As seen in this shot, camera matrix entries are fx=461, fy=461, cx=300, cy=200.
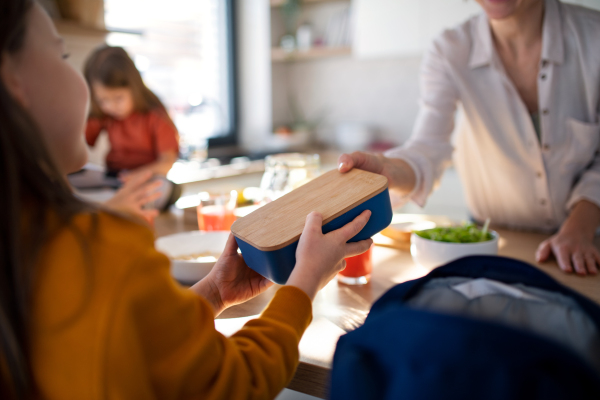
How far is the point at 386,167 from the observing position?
1.09 metres

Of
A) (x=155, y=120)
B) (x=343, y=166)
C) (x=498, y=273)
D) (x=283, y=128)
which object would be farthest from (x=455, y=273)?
(x=283, y=128)

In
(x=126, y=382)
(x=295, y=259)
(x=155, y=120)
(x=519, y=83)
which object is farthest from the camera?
(x=155, y=120)

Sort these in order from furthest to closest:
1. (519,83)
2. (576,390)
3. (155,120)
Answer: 1. (155,120)
2. (519,83)
3. (576,390)

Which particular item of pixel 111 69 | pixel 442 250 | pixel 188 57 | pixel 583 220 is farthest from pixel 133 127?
pixel 583 220

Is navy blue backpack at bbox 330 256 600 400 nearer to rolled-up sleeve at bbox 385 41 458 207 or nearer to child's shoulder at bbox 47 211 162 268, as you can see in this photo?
child's shoulder at bbox 47 211 162 268

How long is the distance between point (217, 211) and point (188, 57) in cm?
271

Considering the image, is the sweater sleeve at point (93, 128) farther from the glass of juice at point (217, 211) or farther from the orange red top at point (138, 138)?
the glass of juice at point (217, 211)

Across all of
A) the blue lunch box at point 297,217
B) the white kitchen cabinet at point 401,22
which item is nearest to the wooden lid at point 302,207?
the blue lunch box at point 297,217

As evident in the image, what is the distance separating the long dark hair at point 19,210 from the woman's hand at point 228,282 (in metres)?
0.30

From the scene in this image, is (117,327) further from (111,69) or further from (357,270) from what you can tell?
(111,69)

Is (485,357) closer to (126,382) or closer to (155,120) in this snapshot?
(126,382)

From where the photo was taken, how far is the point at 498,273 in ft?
1.77

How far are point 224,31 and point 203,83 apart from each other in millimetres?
498

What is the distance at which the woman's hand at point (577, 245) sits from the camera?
3.23ft
